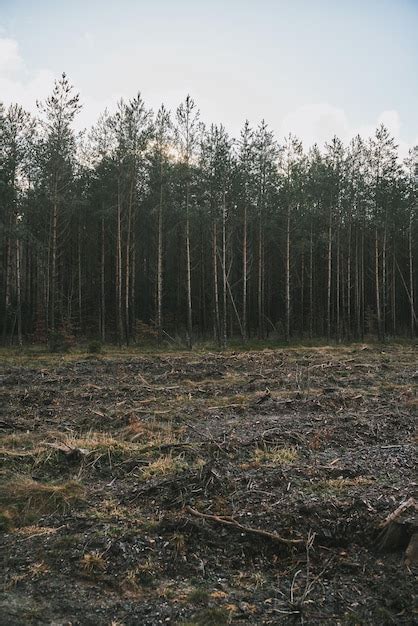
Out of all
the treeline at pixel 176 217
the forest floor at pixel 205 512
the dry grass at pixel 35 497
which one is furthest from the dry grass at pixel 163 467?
the treeline at pixel 176 217

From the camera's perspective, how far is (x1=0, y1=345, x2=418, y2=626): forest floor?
3094mm

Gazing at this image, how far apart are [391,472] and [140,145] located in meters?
22.5

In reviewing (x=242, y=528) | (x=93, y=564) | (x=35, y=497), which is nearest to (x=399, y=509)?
(x=242, y=528)

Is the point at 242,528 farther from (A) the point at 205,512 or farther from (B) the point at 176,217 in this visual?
(B) the point at 176,217

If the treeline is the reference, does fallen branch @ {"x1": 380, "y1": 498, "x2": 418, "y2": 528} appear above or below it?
below

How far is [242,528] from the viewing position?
3.96 m

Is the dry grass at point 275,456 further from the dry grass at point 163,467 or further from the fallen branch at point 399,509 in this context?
the fallen branch at point 399,509

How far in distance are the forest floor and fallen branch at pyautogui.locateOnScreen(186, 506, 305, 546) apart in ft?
0.05

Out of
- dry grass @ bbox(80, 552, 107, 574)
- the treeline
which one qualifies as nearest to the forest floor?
dry grass @ bbox(80, 552, 107, 574)

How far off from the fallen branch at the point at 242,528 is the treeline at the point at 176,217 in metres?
17.3

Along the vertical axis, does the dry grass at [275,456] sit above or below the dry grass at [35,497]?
above

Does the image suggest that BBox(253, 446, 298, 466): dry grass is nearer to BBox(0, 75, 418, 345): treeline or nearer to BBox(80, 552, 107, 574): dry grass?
BBox(80, 552, 107, 574): dry grass

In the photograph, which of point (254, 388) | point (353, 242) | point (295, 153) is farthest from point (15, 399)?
point (353, 242)

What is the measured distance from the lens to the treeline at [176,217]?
77.4 ft
